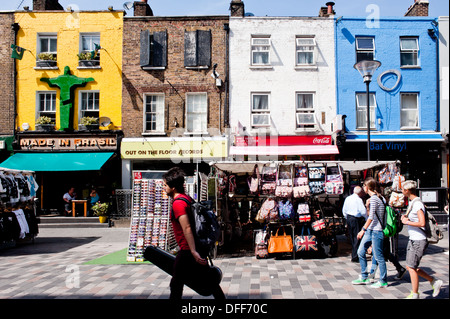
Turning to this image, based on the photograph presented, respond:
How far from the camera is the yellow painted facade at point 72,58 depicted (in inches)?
680

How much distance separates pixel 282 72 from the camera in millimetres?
17156

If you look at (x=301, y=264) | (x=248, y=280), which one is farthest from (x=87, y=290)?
(x=301, y=264)

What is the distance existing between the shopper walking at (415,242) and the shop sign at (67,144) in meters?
14.3

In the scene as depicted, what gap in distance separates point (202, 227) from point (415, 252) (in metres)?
3.01

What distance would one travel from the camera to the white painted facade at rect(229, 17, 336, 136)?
17031mm

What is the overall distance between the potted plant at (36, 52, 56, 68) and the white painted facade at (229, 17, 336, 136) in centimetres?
883

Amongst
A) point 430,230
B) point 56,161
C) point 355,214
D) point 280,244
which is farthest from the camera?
point 56,161

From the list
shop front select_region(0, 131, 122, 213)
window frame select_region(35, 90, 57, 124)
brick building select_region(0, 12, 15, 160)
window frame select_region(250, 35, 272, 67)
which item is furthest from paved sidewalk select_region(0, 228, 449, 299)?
window frame select_region(250, 35, 272, 67)

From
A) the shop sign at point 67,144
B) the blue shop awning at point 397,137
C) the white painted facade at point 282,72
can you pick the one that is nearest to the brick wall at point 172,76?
the white painted facade at point 282,72

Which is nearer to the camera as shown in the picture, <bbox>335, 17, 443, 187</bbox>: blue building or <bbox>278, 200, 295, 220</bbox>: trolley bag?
<bbox>278, 200, 295, 220</bbox>: trolley bag

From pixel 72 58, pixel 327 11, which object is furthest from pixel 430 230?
pixel 72 58

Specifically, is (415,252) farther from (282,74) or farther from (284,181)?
(282,74)

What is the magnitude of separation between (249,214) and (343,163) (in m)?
3.12

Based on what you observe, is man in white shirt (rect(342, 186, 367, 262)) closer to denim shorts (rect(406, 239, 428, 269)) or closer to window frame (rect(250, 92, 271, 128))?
denim shorts (rect(406, 239, 428, 269))
